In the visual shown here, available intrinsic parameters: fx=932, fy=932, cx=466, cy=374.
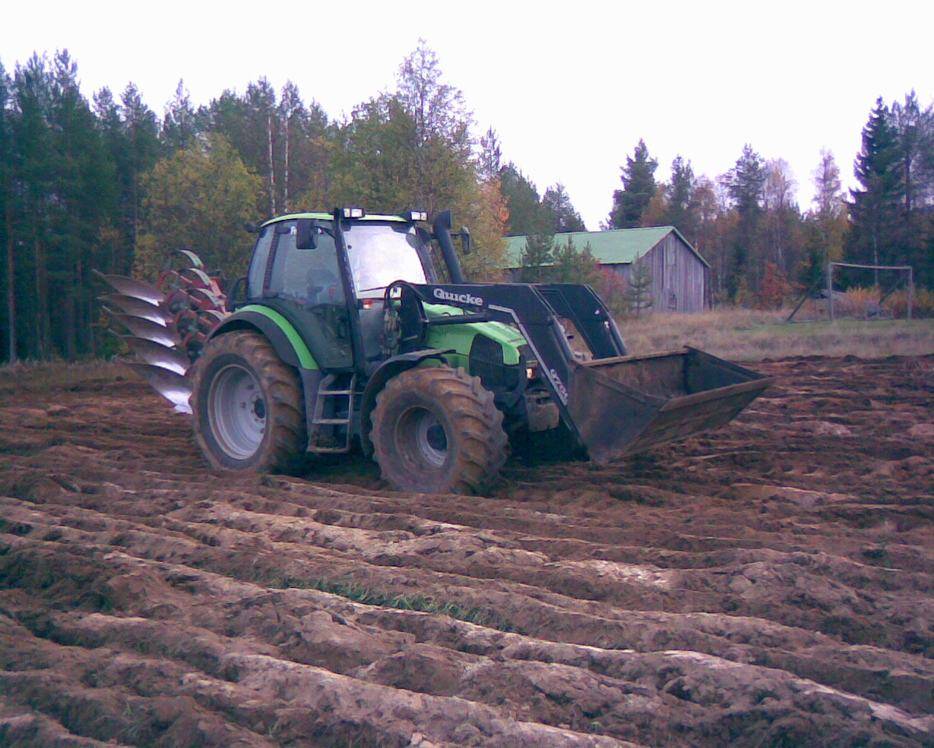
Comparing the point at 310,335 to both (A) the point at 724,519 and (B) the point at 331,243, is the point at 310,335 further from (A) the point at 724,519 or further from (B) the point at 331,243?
(A) the point at 724,519

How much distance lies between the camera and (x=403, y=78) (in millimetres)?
24562

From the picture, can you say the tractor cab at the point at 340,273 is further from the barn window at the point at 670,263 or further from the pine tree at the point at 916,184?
the barn window at the point at 670,263

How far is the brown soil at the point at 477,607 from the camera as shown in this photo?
336 centimetres

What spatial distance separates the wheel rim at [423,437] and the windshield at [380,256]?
47.4 inches

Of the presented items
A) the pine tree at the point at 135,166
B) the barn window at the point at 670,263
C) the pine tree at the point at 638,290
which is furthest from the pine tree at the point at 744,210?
the pine tree at the point at 135,166

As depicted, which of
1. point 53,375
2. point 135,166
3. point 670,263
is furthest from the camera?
point 670,263

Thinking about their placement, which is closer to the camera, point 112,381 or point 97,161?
point 112,381

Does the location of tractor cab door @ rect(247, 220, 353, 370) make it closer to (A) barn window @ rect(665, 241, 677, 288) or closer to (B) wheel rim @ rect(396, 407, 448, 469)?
(B) wheel rim @ rect(396, 407, 448, 469)

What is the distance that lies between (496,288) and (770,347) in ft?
47.3

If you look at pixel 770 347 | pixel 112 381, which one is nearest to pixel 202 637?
pixel 112 381

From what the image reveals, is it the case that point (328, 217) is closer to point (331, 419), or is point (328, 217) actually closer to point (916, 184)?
point (331, 419)

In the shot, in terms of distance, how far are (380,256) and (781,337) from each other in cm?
1610

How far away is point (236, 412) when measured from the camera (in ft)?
28.2

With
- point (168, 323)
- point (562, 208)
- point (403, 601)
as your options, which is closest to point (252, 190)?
point (168, 323)
